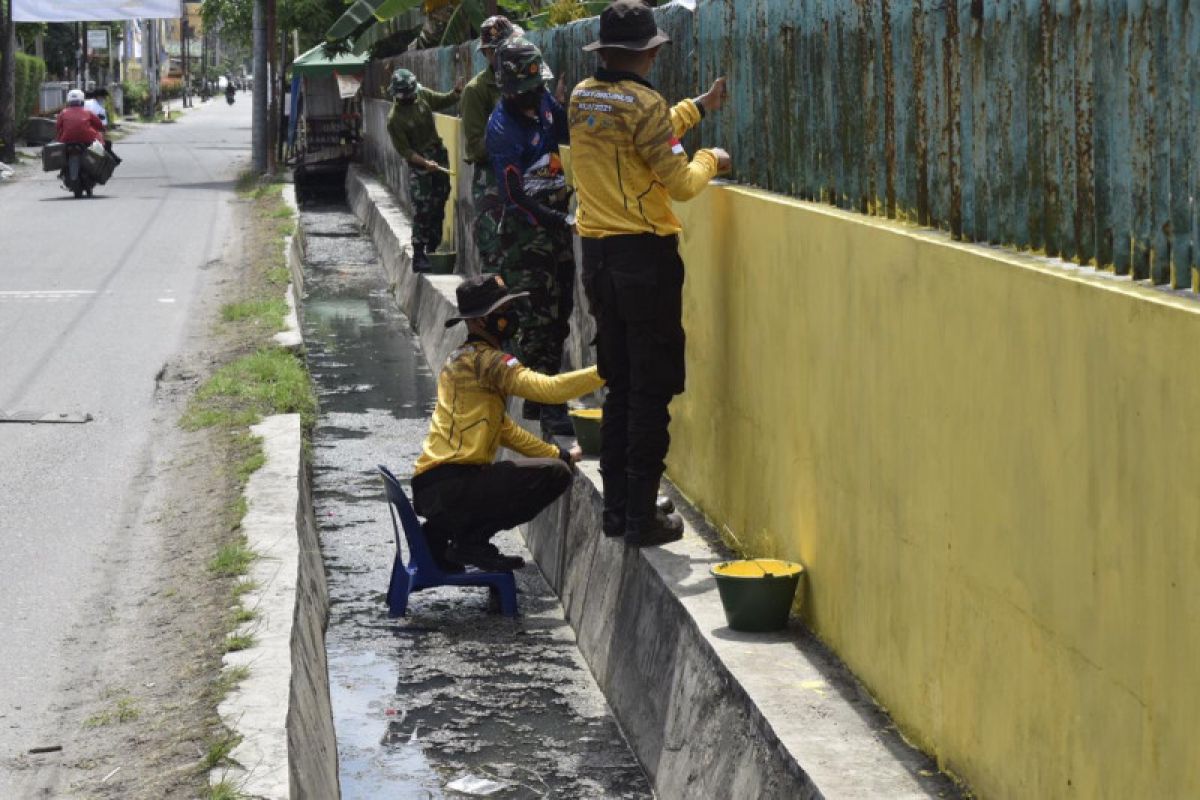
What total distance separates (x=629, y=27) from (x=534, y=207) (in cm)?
290

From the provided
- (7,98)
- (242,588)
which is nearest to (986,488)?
(242,588)

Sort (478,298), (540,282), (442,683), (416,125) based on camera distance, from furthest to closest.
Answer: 1. (416,125)
2. (540,282)
3. (478,298)
4. (442,683)

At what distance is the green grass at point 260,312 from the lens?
50.4 feet

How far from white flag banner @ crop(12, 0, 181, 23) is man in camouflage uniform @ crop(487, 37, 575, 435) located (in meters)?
32.6

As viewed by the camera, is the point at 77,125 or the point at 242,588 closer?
the point at 242,588

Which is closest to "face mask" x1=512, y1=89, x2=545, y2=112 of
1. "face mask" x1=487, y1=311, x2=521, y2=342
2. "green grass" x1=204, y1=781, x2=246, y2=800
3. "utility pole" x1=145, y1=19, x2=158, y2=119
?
"face mask" x1=487, y1=311, x2=521, y2=342

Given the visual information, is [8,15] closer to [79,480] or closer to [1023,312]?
[79,480]

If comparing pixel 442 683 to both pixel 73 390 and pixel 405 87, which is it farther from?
pixel 405 87

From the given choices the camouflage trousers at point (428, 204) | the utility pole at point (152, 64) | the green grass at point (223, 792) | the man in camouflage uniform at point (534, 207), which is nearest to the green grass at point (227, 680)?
the green grass at point (223, 792)

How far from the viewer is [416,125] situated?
707 inches

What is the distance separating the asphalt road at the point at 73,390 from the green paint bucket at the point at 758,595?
2.13 m

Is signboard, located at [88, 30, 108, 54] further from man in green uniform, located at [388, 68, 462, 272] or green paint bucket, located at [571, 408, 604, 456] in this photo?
green paint bucket, located at [571, 408, 604, 456]

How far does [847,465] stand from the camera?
5.90m

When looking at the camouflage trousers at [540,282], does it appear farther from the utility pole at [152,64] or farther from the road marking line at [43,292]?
the utility pole at [152,64]
